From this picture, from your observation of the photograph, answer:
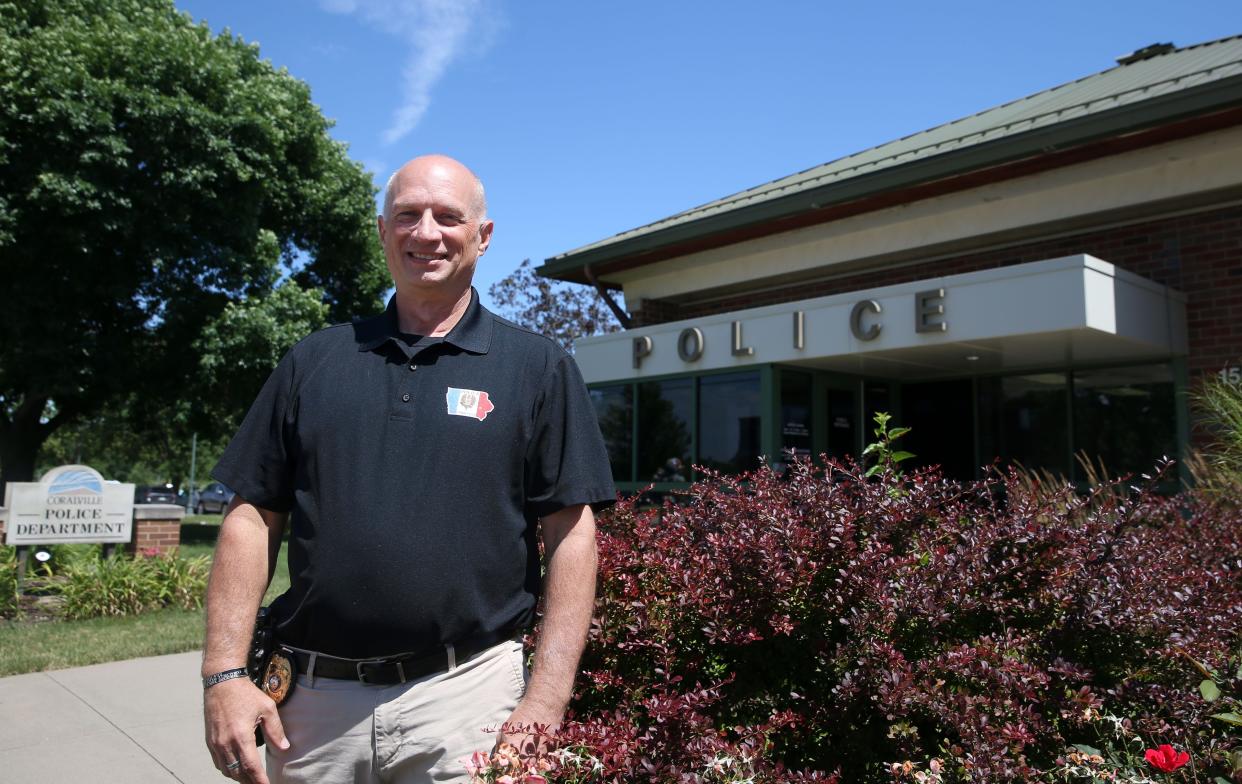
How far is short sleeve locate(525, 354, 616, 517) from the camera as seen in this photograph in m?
2.16

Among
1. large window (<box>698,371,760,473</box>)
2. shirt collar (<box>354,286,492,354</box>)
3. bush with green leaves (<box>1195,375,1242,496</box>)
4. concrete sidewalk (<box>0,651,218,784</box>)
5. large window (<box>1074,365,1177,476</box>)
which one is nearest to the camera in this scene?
shirt collar (<box>354,286,492,354</box>)

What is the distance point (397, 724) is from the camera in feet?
6.84

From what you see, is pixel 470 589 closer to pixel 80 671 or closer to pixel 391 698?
pixel 391 698

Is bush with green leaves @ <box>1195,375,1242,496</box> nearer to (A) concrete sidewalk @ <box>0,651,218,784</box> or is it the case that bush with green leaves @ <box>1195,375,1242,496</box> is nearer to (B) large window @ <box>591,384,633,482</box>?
(A) concrete sidewalk @ <box>0,651,218,784</box>

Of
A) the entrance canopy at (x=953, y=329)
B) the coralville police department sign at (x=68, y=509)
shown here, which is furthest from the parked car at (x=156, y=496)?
the entrance canopy at (x=953, y=329)

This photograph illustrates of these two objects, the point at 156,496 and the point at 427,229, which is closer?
the point at 427,229

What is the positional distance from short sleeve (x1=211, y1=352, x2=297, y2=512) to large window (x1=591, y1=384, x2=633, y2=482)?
9.23 m

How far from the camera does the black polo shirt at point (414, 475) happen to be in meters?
2.05

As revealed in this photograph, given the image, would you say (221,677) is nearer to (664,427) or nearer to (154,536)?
(664,427)

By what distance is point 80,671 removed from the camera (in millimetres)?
6598

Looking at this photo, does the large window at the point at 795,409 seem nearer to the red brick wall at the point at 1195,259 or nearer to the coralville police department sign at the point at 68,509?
the red brick wall at the point at 1195,259

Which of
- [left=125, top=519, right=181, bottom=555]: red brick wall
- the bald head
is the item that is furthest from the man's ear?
[left=125, top=519, right=181, bottom=555]: red brick wall

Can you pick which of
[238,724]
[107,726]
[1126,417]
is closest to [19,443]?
[107,726]

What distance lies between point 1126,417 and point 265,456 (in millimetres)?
8943
